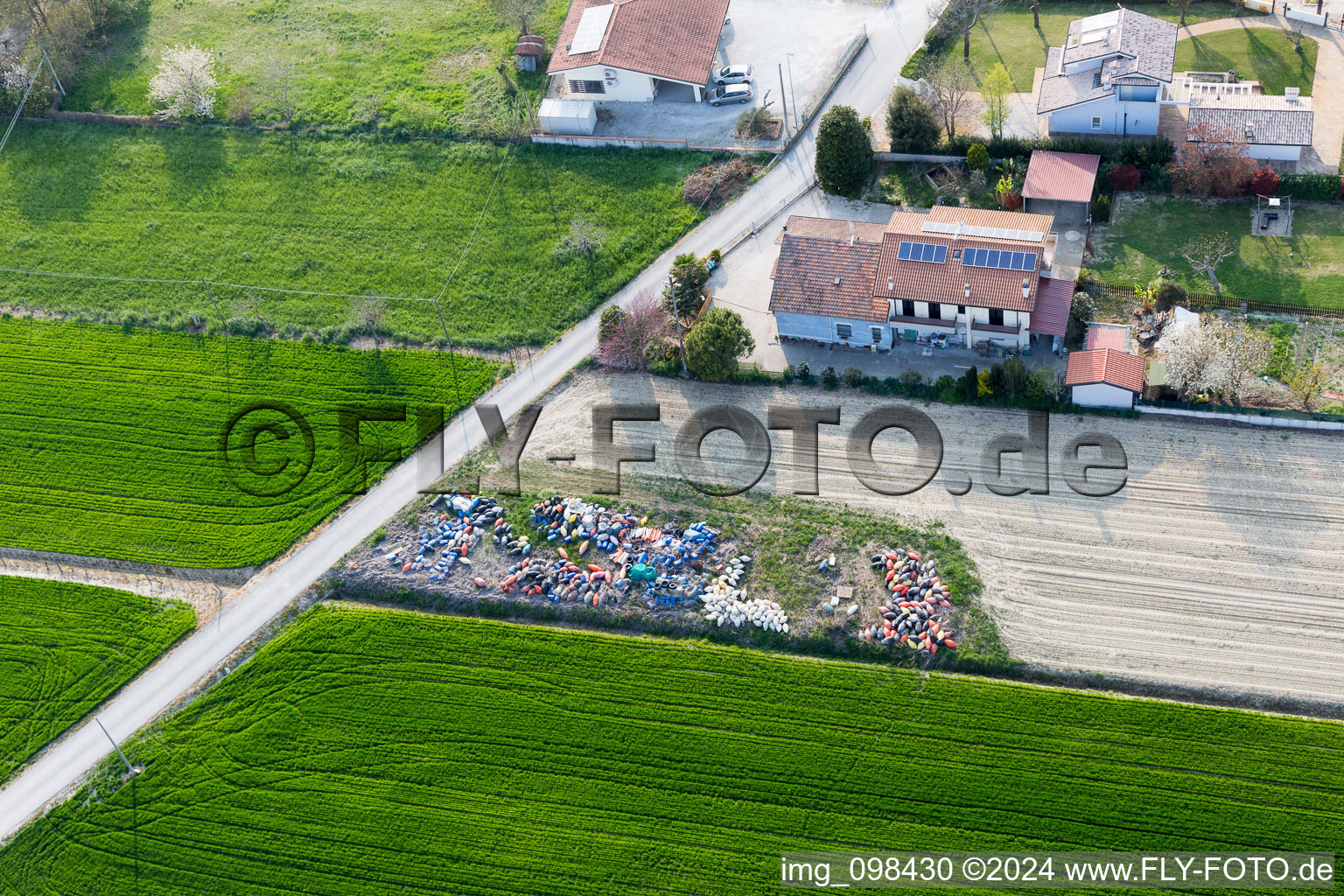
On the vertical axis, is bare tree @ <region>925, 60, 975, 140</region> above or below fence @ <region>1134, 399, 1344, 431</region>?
above

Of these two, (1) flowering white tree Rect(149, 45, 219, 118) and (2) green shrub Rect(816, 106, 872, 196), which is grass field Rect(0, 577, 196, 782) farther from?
(2) green shrub Rect(816, 106, 872, 196)

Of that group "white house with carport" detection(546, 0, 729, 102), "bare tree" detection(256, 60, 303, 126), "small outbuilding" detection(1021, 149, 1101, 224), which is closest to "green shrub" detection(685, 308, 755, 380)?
"small outbuilding" detection(1021, 149, 1101, 224)

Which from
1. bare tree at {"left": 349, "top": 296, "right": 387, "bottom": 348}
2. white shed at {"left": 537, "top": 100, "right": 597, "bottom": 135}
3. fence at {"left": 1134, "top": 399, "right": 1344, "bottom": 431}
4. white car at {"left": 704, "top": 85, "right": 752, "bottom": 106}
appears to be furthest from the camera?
white car at {"left": 704, "top": 85, "right": 752, "bottom": 106}

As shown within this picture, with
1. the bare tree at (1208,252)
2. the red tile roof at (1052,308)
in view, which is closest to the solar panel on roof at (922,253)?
the red tile roof at (1052,308)

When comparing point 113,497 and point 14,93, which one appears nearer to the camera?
point 113,497

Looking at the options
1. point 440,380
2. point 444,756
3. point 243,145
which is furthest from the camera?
point 243,145

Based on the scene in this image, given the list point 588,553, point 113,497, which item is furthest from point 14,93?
point 588,553

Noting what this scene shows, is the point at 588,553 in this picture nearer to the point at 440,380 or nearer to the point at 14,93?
the point at 440,380
